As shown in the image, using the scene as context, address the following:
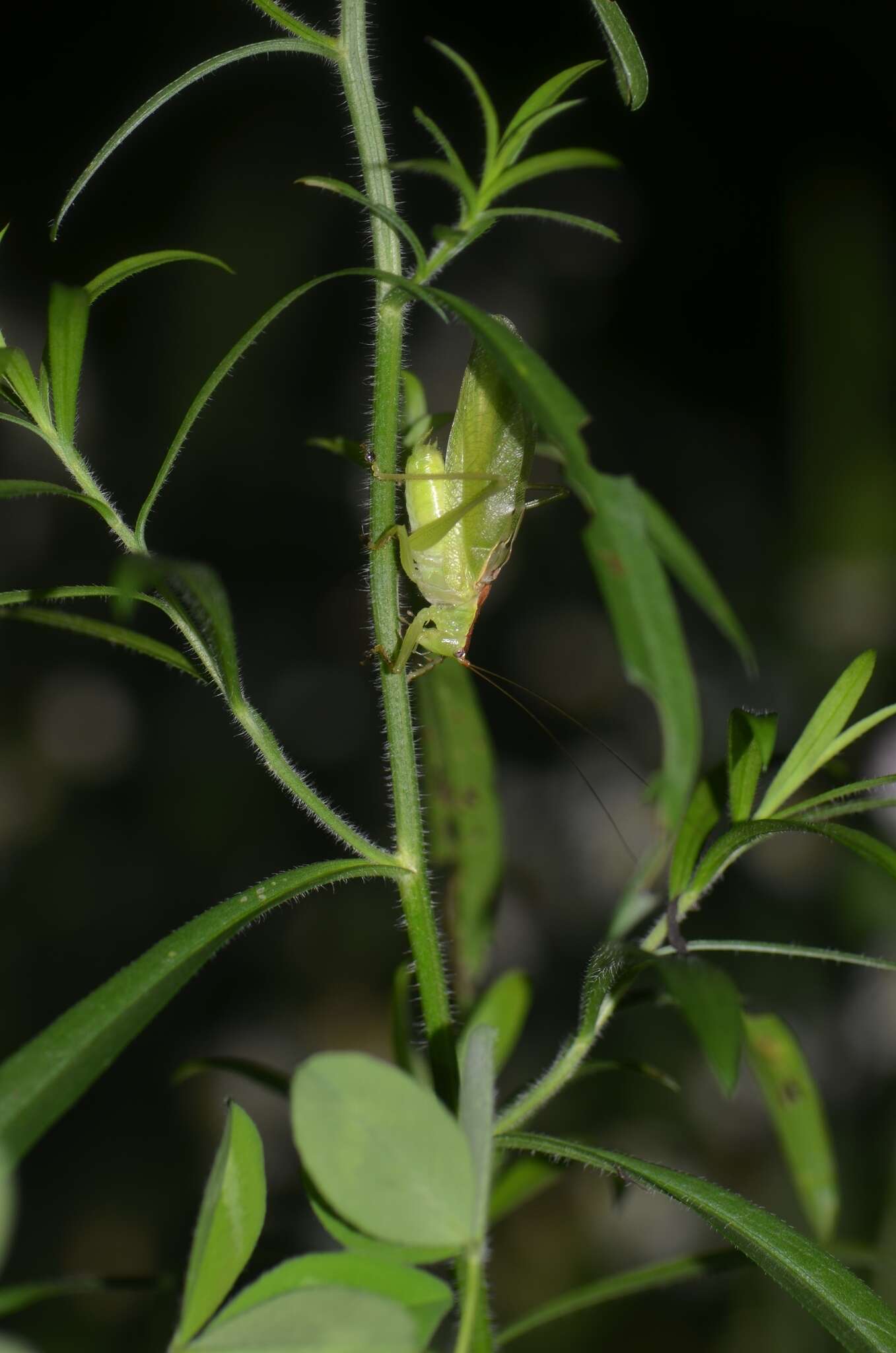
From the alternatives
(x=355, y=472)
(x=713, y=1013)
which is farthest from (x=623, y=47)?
(x=355, y=472)

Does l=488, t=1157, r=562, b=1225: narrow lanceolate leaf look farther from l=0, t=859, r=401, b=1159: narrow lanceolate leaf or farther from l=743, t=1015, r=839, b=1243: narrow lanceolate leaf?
l=0, t=859, r=401, b=1159: narrow lanceolate leaf

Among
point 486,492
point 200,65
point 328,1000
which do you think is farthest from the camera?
point 328,1000

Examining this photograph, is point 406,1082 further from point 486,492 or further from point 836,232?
point 836,232

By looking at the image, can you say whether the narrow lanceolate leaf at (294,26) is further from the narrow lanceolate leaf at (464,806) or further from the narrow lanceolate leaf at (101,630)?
the narrow lanceolate leaf at (464,806)

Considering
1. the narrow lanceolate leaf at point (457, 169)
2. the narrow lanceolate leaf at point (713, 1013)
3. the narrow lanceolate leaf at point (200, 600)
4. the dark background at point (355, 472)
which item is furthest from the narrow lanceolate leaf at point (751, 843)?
the dark background at point (355, 472)

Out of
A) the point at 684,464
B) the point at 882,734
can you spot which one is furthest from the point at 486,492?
the point at 684,464

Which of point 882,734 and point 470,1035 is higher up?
point 470,1035
